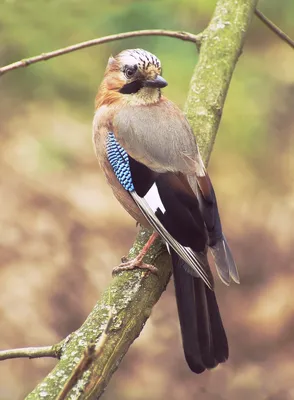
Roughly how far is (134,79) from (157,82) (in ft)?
0.38

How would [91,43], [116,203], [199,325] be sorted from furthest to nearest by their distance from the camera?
[116,203] → [91,43] → [199,325]

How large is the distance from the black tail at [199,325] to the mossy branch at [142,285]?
0.07m

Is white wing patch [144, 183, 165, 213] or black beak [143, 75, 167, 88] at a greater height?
black beak [143, 75, 167, 88]

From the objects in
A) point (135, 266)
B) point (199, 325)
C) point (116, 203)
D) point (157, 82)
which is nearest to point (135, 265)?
point (135, 266)

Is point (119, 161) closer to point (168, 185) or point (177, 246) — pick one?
point (168, 185)

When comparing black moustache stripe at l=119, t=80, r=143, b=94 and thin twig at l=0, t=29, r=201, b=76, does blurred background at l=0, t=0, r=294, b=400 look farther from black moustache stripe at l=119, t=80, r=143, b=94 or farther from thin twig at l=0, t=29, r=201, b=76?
black moustache stripe at l=119, t=80, r=143, b=94

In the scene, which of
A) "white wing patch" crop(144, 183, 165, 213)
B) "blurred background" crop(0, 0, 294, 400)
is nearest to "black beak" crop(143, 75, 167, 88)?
"white wing patch" crop(144, 183, 165, 213)

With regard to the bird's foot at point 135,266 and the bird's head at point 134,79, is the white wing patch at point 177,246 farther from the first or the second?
the bird's head at point 134,79

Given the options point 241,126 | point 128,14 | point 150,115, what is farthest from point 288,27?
point 150,115

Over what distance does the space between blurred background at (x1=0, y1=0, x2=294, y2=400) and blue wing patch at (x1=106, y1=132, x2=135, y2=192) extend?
1319 mm

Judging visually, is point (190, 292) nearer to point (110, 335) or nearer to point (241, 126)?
point (110, 335)

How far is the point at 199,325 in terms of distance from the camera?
1.97 m

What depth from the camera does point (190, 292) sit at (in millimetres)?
2010

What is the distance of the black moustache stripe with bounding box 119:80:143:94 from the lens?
7.80 ft
